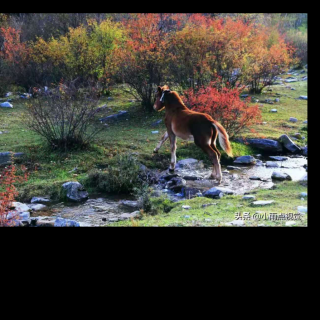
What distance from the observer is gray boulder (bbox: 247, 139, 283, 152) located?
11.9 metres

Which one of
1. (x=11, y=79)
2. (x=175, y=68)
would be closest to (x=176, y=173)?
(x=175, y=68)

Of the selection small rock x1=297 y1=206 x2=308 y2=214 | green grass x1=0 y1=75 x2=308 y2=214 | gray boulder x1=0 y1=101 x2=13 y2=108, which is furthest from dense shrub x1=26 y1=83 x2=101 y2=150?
small rock x1=297 y1=206 x2=308 y2=214

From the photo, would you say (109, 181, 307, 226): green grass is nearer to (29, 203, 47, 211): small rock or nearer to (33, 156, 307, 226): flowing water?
(33, 156, 307, 226): flowing water

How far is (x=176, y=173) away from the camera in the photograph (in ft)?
32.8

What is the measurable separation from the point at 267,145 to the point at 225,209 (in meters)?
5.52

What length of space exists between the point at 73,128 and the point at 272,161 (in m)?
5.16

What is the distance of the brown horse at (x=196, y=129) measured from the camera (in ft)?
30.4

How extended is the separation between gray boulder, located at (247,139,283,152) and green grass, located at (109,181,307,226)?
3.54 metres

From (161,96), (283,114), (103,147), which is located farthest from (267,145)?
(103,147)

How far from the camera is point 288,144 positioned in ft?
39.4

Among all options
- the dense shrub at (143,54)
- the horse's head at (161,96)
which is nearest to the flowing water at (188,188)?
the horse's head at (161,96)

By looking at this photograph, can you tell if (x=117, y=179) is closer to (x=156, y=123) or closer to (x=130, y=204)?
(x=130, y=204)

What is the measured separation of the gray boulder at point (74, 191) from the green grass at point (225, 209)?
157 centimetres

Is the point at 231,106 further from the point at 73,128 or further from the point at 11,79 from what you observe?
the point at 11,79
